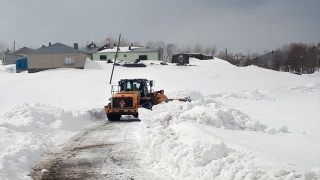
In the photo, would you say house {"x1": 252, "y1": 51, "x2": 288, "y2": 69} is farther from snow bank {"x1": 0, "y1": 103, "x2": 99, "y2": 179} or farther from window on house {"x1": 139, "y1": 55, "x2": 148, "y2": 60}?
snow bank {"x1": 0, "y1": 103, "x2": 99, "y2": 179}

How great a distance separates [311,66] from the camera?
97.2 meters

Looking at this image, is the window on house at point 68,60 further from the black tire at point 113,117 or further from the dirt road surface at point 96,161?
the dirt road surface at point 96,161

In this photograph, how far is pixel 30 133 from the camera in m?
13.5

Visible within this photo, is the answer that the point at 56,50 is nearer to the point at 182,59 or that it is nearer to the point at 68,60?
the point at 68,60

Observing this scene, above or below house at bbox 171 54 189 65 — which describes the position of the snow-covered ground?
below

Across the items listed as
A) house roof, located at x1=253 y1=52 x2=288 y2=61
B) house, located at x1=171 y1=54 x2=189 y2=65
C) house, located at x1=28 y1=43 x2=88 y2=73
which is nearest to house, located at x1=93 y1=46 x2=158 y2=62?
house, located at x1=171 y1=54 x2=189 y2=65

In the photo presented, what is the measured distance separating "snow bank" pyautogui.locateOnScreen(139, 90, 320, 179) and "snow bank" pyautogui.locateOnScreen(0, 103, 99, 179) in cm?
305

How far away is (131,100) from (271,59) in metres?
89.3

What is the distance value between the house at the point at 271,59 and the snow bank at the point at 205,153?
8935 cm

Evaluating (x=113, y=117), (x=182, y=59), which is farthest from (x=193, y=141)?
(x=182, y=59)

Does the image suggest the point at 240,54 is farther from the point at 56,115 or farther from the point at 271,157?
the point at 271,157

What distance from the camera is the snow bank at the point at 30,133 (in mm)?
8913

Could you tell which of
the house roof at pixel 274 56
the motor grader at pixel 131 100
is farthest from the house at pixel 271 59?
the motor grader at pixel 131 100

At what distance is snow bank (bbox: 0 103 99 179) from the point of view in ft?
29.2
